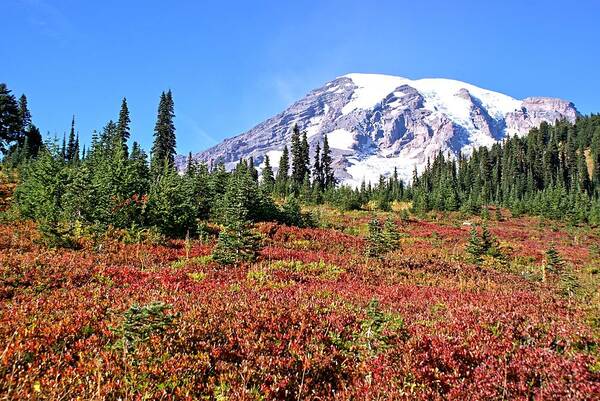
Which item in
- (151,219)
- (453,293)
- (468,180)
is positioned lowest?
(453,293)

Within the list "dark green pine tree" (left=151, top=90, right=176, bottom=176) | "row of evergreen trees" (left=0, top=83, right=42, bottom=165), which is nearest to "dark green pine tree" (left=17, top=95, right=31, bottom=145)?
"row of evergreen trees" (left=0, top=83, right=42, bottom=165)

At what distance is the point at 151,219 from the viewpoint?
71.6 feet

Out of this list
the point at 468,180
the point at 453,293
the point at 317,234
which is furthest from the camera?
the point at 468,180

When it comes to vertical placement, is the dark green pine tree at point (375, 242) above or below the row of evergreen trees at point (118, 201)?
below

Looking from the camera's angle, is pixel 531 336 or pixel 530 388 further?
pixel 531 336

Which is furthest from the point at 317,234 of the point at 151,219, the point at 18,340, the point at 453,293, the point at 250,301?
the point at 18,340

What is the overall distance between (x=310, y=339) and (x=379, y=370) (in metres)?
1.34

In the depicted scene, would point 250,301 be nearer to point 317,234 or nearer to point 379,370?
point 379,370

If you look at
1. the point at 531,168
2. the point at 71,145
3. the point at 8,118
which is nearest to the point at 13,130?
the point at 8,118

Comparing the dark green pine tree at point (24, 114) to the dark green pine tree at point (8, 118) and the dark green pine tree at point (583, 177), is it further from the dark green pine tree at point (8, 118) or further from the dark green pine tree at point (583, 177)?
the dark green pine tree at point (583, 177)

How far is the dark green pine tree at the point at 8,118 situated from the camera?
6738 centimetres

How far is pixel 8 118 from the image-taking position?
2697 inches

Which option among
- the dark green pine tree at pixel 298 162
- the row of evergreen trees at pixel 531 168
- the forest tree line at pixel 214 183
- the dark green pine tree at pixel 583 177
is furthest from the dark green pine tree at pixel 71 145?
the dark green pine tree at pixel 583 177

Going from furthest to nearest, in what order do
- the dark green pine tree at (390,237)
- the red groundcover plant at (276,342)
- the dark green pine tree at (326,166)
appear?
the dark green pine tree at (326,166) → the dark green pine tree at (390,237) → the red groundcover plant at (276,342)
